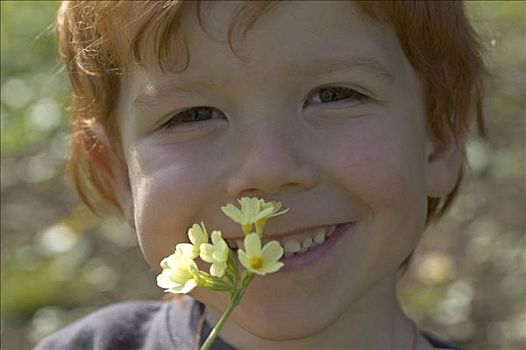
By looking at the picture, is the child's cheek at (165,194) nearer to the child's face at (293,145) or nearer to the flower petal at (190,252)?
the child's face at (293,145)

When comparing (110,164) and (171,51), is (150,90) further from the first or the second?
(110,164)

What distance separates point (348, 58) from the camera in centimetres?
199

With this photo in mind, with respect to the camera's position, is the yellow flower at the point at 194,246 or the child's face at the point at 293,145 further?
the child's face at the point at 293,145

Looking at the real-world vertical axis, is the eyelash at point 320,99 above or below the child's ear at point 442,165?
above

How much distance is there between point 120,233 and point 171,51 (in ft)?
6.88

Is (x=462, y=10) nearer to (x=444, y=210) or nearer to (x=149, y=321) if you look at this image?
(x=444, y=210)

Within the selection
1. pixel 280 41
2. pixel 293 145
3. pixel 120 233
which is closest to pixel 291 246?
pixel 293 145

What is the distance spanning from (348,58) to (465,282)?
5.48 ft

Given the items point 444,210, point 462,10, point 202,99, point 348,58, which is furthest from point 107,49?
point 444,210

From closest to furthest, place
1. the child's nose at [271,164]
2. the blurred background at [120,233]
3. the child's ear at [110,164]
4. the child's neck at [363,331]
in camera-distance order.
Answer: the child's nose at [271,164]
the child's neck at [363,331]
the child's ear at [110,164]
the blurred background at [120,233]

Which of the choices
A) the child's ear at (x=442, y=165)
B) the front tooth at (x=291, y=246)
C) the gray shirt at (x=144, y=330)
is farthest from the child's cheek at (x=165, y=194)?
the child's ear at (x=442, y=165)

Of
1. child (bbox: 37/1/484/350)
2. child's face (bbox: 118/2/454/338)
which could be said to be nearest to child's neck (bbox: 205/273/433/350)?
child (bbox: 37/1/484/350)

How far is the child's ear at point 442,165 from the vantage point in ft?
7.50

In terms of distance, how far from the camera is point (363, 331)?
227 centimetres
